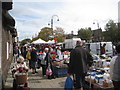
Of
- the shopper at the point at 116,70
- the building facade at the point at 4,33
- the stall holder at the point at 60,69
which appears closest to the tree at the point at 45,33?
the stall holder at the point at 60,69

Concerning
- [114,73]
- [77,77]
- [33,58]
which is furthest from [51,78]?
[114,73]

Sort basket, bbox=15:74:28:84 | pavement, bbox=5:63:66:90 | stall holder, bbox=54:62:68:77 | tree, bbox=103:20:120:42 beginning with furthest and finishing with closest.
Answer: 1. tree, bbox=103:20:120:42
2. stall holder, bbox=54:62:68:77
3. pavement, bbox=5:63:66:90
4. basket, bbox=15:74:28:84

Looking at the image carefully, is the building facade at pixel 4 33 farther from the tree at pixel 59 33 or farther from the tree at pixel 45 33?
the tree at pixel 59 33

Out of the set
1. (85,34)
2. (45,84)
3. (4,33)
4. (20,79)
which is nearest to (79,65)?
(20,79)

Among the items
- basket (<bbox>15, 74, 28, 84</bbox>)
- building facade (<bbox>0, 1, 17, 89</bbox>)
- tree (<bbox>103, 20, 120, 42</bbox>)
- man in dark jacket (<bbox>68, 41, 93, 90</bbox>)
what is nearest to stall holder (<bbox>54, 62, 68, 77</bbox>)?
building facade (<bbox>0, 1, 17, 89</bbox>)

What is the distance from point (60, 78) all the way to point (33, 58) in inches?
87.1

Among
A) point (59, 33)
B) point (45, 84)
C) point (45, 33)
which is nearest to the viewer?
point (45, 84)

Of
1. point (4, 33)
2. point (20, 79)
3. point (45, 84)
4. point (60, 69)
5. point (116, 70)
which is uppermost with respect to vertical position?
point (4, 33)

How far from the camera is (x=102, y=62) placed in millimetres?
7758

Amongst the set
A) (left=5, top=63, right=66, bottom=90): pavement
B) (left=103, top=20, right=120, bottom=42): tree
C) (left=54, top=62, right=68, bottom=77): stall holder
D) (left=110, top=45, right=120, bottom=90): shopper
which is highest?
(left=103, top=20, right=120, bottom=42): tree

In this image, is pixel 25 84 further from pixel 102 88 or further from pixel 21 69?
pixel 102 88

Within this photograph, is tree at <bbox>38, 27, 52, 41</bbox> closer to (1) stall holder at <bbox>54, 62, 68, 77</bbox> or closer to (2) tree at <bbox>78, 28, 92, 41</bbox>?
(2) tree at <bbox>78, 28, 92, 41</bbox>

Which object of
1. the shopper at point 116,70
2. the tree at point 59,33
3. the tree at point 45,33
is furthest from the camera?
the tree at point 59,33

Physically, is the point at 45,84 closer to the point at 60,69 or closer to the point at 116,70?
the point at 60,69
